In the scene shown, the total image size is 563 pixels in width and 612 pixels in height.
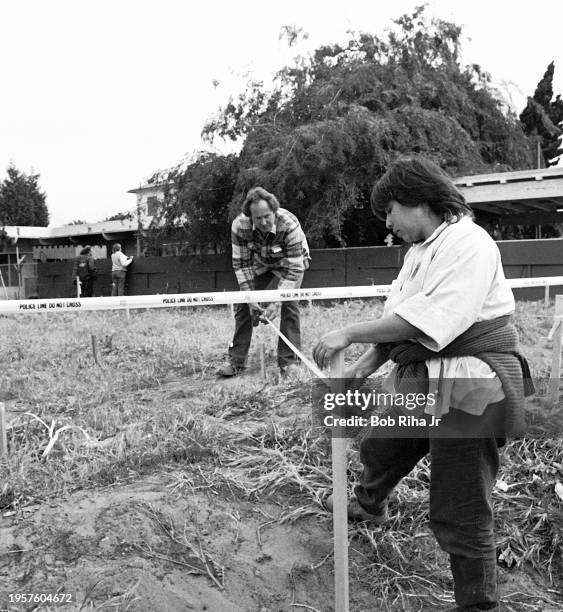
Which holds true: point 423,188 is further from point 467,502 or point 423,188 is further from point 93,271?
point 93,271

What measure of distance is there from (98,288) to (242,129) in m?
5.93

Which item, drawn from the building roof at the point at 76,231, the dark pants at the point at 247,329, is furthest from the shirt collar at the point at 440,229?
the building roof at the point at 76,231

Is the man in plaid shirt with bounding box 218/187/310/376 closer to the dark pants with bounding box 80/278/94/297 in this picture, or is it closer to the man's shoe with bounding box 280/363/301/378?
the man's shoe with bounding box 280/363/301/378

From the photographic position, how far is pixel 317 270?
13.0 m

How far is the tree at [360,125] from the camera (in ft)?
43.4

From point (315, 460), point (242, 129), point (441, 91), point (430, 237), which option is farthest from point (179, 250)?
point (430, 237)

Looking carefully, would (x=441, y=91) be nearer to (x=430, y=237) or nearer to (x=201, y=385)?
(x=201, y=385)

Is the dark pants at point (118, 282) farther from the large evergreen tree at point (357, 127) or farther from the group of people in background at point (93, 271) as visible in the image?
the large evergreen tree at point (357, 127)

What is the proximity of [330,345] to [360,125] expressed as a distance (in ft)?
39.2

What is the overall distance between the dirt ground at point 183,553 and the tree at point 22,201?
162ft

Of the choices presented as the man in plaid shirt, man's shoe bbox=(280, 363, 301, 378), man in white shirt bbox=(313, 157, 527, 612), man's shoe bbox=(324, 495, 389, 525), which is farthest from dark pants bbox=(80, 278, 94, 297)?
man in white shirt bbox=(313, 157, 527, 612)

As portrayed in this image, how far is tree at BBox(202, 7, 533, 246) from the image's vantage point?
1323 cm

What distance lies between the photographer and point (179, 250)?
16.0m

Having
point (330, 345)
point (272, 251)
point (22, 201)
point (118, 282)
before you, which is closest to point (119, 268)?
point (118, 282)
